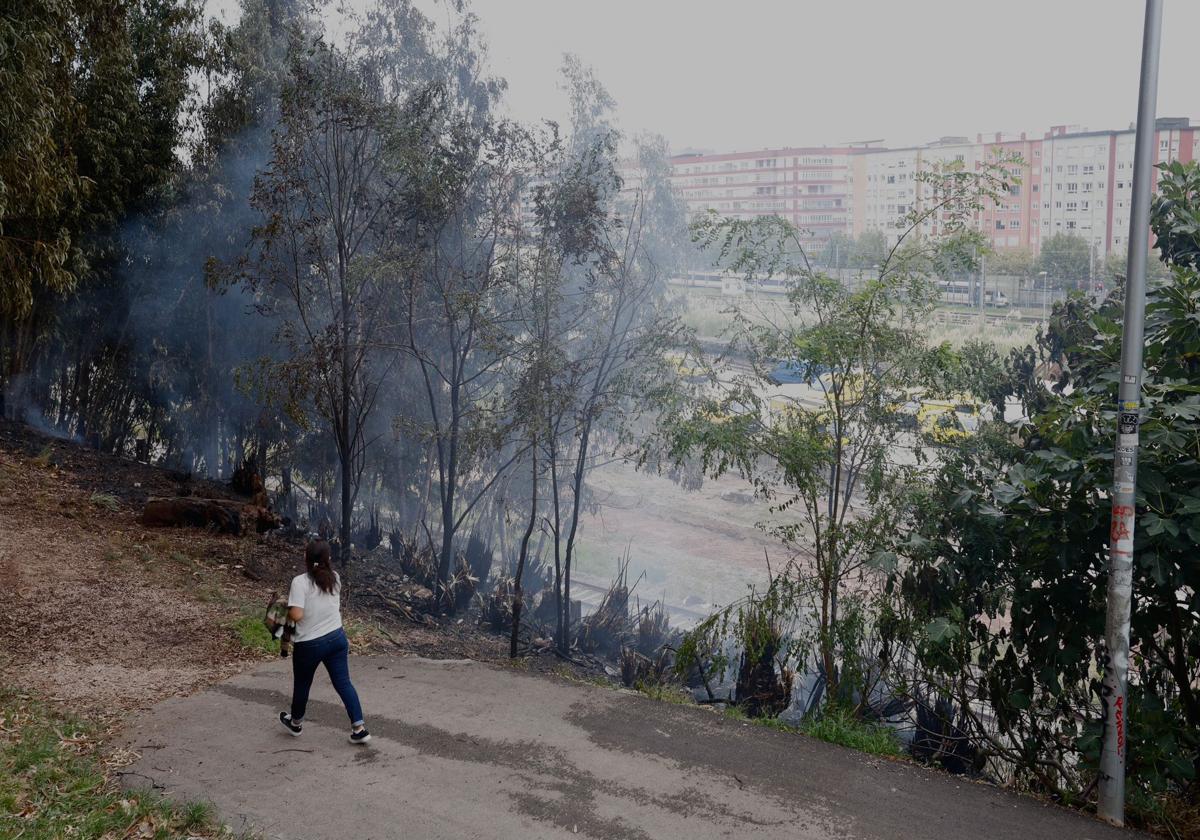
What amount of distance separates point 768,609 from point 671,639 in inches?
200

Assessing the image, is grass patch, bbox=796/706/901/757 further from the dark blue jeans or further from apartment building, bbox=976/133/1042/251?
apartment building, bbox=976/133/1042/251

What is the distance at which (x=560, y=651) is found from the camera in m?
11.2

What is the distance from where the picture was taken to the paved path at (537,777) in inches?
187

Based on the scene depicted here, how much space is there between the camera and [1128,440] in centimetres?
487

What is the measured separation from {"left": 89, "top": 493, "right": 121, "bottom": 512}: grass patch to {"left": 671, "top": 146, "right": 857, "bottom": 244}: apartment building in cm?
1048

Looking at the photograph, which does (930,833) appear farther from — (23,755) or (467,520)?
(467,520)

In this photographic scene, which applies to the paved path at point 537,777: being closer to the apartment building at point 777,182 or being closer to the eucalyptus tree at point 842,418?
the eucalyptus tree at point 842,418

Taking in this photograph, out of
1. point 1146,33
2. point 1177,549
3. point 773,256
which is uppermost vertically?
point 1146,33

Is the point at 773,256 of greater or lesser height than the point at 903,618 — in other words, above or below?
above

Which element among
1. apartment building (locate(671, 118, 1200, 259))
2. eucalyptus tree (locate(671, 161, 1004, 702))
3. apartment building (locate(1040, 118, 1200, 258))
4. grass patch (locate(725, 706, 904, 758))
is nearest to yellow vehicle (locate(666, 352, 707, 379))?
apartment building (locate(671, 118, 1200, 259))

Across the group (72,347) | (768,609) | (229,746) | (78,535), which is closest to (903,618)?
(768,609)

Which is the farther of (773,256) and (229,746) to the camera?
(773,256)

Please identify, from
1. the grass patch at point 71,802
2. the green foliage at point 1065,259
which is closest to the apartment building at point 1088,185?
the green foliage at point 1065,259

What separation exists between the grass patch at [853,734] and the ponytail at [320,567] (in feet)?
10.6
